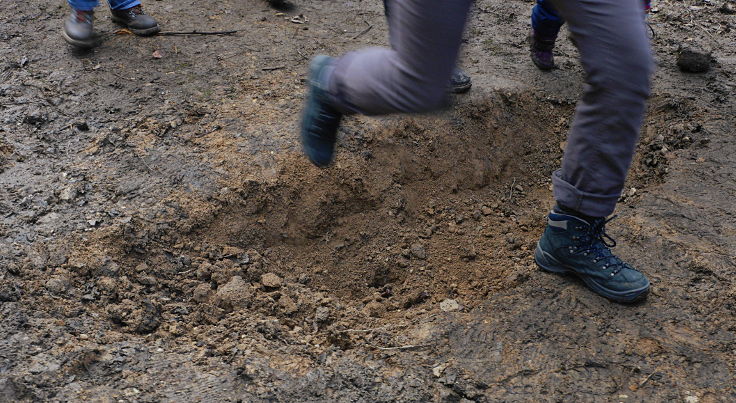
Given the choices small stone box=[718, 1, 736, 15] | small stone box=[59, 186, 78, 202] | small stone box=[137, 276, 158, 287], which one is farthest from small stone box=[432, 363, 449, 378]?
small stone box=[718, 1, 736, 15]

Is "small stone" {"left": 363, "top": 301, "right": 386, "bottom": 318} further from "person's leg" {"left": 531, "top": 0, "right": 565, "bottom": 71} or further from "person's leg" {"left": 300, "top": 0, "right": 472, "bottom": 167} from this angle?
"person's leg" {"left": 531, "top": 0, "right": 565, "bottom": 71}

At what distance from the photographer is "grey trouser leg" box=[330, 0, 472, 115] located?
1789mm

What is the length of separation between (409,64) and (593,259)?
1.01m

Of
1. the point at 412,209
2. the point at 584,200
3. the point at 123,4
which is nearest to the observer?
the point at 584,200

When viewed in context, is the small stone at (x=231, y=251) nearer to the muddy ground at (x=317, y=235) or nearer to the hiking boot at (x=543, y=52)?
the muddy ground at (x=317, y=235)

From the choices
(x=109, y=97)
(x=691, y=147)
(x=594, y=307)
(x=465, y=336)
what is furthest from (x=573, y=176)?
(x=109, y=97)

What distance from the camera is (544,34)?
151 inches

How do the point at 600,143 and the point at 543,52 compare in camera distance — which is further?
the point at 543,52

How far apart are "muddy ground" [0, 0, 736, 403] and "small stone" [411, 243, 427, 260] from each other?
0.01 meters

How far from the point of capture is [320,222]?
115 inches

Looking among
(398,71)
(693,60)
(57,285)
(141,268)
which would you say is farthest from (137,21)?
(693,60)

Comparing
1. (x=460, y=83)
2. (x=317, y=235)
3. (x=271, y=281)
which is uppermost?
(x=460, y=83)

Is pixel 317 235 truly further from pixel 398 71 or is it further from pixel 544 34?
pixel 544 34

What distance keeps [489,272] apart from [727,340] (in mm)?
857
